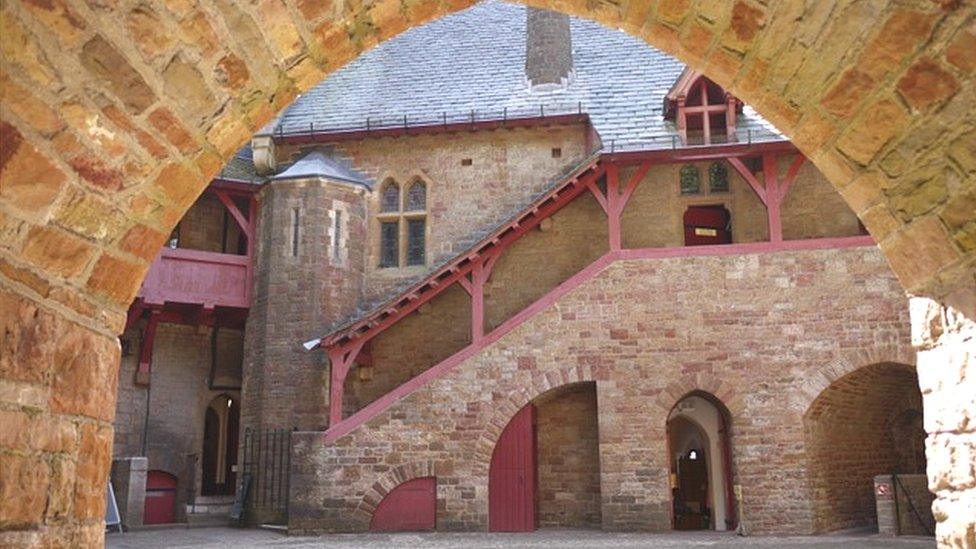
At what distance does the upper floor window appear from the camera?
18.2 m

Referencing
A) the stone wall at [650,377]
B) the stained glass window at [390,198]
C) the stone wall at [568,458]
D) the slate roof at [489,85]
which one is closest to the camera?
the stone wall at [650,377]

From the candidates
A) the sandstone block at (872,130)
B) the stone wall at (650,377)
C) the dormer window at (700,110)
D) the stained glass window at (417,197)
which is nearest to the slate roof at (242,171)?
the stained glass window at (417,197)

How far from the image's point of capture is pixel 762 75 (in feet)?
10.2

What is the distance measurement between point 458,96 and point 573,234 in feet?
14.0

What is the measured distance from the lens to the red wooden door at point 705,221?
1673 cm

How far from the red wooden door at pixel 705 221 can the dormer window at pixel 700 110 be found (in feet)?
4.91

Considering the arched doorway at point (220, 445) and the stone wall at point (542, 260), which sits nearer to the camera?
the stone wall at point (542, 260)

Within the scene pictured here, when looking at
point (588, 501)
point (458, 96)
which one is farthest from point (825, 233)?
point (458, 96)

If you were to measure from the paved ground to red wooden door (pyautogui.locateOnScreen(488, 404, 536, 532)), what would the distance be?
53 cm

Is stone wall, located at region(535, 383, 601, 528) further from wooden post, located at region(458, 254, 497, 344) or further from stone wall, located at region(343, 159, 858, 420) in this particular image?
stone wall, located at region(343, 159, 858, 420)

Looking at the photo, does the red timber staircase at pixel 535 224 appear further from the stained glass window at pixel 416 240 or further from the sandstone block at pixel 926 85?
the sandstone block at pixel 926 85

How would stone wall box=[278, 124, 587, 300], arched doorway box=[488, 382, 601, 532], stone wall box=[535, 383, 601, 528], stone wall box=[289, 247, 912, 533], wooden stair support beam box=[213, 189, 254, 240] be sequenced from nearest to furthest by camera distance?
stone wall box=[289, 247, 912, 533] → arched doorway box=[488, 382, 601, 532] → stone wall box=[535, 383, 601, 528] → stone wall box=[278, 124, 587, 300] → wooden stair support beam box=[213, 189, 254, 240]

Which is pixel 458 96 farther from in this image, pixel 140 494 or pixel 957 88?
pixel 957 88

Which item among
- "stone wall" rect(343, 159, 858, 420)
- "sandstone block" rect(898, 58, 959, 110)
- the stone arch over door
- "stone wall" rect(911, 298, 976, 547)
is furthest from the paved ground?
"sandstone block" rect(898, 58, 959, 110)
